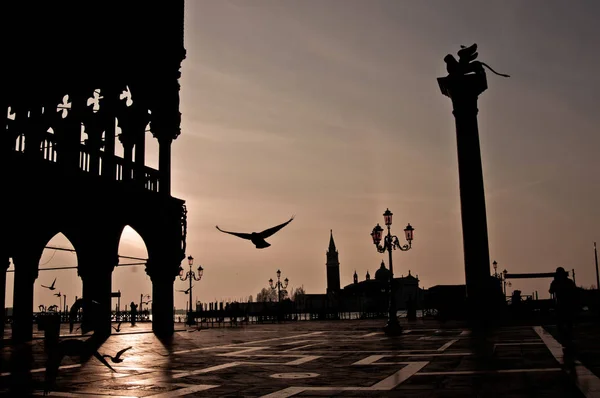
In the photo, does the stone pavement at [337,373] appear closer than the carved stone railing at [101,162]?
Yes

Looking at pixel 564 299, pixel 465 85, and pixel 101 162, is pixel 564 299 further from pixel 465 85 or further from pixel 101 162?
pixel 465 85

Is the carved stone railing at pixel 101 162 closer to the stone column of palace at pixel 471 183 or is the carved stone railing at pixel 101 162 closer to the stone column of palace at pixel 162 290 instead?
the stone column of palace at pixel 162 290

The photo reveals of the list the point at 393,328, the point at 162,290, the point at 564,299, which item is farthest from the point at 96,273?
the point at 564,299

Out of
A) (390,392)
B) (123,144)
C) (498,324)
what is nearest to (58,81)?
(123,144)

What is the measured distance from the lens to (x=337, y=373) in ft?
35.2

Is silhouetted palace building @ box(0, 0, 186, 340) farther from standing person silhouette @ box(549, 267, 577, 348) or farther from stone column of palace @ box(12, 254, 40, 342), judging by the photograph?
standing person silhouette @ box(549, 267, 577, 348)

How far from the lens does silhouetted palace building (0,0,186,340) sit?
1905 centimetres

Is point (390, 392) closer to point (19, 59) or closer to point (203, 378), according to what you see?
point (203, 378)

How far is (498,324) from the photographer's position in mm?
28422

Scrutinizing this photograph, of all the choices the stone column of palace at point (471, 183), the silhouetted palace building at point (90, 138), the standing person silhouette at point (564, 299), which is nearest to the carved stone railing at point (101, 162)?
the silhouetted palace building at point (90, 138)

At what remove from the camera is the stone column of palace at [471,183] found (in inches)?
1225

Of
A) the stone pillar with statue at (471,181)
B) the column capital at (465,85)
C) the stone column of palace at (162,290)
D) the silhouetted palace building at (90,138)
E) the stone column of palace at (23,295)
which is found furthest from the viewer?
the column capital at (465,85)

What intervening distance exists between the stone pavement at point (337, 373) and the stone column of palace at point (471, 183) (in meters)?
15.4

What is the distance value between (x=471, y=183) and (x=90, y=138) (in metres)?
19.3
